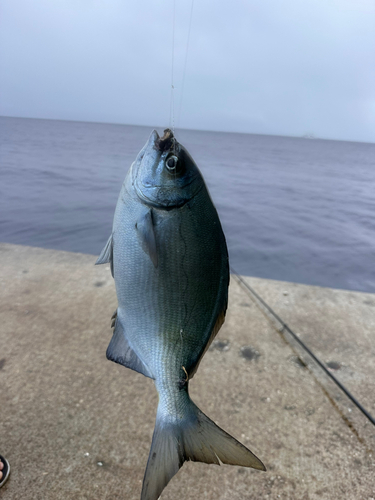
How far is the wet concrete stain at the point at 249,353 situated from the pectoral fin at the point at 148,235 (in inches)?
91.1

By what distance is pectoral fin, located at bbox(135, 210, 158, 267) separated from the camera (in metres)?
1.09

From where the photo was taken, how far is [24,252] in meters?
5.31

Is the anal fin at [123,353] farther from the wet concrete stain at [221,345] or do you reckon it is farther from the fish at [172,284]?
the wet concrete stain at [221,345]

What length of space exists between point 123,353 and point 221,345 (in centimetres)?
220

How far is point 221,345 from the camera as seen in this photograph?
10.7 feet

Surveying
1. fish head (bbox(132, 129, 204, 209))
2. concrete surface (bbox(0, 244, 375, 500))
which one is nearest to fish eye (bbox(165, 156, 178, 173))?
fish head (bbox(132, 129, 204, 209))

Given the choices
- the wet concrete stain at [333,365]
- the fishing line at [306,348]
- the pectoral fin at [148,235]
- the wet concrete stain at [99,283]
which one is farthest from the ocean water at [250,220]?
the pectoral fin at [148,235]

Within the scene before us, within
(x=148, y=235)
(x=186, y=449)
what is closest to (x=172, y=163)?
(x=148, y=235)

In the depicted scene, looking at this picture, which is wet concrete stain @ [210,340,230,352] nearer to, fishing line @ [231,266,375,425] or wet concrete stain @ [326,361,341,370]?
fishing line @ [231,266,375,425]

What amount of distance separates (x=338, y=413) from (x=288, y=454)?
1.91 ft

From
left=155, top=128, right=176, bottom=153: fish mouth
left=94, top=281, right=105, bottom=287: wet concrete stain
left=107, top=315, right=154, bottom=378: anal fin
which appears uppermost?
left=155, top=128, right=176, bottom=153: fish mouth

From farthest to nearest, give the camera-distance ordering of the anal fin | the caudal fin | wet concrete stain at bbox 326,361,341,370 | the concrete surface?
wet concrete stain at bbox 326,361,341,370 → the concrete surface → the anal fin → the caudal fin

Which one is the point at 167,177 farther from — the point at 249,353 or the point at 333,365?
the point at 333,365

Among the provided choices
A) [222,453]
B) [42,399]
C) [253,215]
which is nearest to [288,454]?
[222,453]
